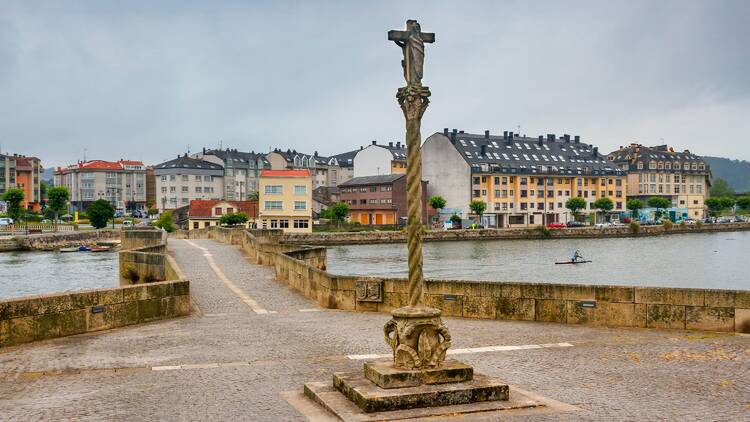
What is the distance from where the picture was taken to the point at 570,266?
6919cm

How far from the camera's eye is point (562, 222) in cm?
13962

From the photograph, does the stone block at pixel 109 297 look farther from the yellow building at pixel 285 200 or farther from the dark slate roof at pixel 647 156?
the dark slate roof at pixel 647 156

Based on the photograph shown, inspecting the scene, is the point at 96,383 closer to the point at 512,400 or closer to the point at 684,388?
the point at 512,400

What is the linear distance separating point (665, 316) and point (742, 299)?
1.46 m

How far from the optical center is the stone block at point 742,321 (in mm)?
14061

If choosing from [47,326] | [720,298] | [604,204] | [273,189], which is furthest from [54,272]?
[604,204]

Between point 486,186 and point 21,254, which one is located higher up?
point 486,186

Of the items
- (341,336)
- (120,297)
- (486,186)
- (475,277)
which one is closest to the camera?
(341,336)

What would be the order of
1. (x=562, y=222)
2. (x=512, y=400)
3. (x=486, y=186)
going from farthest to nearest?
(x=562, y=222) < (x=486, y=186) < (x=512, y=400)

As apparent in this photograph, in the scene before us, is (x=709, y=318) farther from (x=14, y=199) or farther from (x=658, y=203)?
(x=658, y=203)

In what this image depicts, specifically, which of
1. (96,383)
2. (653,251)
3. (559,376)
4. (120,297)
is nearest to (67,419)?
(96,383)

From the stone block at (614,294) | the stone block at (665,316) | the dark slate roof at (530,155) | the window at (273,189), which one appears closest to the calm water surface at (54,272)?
the window at (273,189)

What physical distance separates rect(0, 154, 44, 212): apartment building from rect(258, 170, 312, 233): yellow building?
71.8 m

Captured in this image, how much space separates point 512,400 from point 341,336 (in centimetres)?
602
